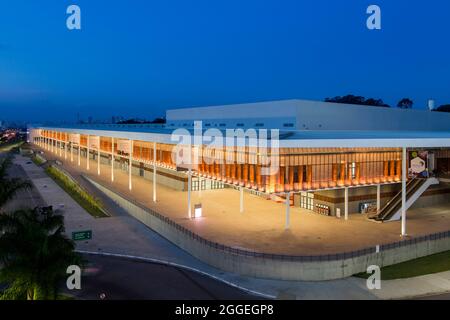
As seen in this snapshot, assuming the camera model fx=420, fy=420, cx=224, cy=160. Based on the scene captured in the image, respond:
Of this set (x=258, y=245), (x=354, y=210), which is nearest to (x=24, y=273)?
(x=258, y=245)

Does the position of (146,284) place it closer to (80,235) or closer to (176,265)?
(176,265)

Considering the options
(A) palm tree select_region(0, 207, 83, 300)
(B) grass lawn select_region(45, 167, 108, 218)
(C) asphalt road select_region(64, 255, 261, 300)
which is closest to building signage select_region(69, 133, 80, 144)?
(B) grass lawn select_region(45, 167, 108, 218)

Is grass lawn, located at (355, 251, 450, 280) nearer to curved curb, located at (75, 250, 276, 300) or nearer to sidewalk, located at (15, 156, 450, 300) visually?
sidewalk, located at (15, 156, 450, 300)

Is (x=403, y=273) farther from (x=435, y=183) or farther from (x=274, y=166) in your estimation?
(x=435, y=183)

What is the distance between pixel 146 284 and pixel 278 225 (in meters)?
12.1

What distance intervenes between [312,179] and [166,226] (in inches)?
428

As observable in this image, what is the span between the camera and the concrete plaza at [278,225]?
24844mm

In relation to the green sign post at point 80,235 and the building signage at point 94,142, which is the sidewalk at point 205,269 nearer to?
the green sign post at point 80,235

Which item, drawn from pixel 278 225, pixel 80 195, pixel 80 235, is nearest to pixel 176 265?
pixel 80 235

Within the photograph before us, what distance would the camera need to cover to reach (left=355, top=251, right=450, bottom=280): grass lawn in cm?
2219

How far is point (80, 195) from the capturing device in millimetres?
42156

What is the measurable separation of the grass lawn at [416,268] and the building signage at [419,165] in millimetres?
10262

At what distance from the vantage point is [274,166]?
28609mm
